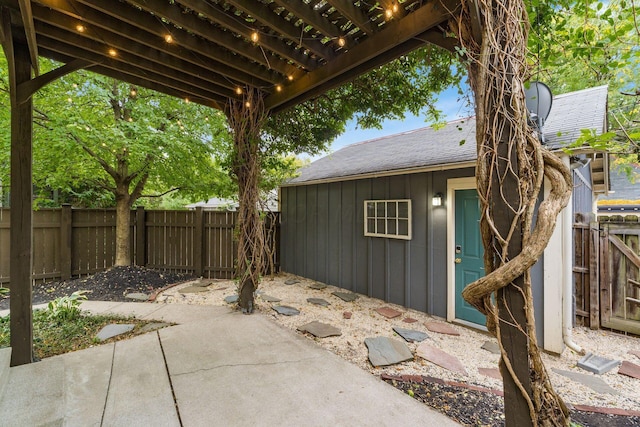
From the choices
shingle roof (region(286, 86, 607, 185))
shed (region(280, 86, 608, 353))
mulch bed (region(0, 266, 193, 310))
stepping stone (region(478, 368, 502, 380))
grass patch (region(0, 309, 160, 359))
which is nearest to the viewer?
stepping stone (region(478, 368, 502, 380))

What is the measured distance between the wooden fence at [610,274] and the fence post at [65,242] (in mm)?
8335

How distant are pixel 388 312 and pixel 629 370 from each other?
245 cm

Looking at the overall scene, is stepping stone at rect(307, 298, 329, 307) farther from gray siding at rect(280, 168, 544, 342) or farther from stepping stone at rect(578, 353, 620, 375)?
stepping stone at rect(578, 353, 620, 375)

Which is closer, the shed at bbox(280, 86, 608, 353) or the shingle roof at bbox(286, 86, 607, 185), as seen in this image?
the shed at bbox(280, 86, 608, 353)

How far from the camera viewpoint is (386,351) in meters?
2.83

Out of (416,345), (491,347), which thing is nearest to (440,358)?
(416,345)

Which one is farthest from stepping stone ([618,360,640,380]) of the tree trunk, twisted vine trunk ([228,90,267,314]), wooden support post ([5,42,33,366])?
the tree trunk

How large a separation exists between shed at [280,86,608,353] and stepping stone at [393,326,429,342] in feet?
2.47

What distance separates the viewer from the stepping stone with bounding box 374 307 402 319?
400cm

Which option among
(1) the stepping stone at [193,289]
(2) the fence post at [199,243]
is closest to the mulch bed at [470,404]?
(1) the stepping stone at [193,289]

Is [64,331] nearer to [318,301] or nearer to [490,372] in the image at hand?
[318,301]

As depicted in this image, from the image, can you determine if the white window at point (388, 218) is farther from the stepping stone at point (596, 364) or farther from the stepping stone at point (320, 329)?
the stepping stone at point (596, 364)

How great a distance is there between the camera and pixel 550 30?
2.05 m

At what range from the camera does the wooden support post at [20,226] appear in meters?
2.27
